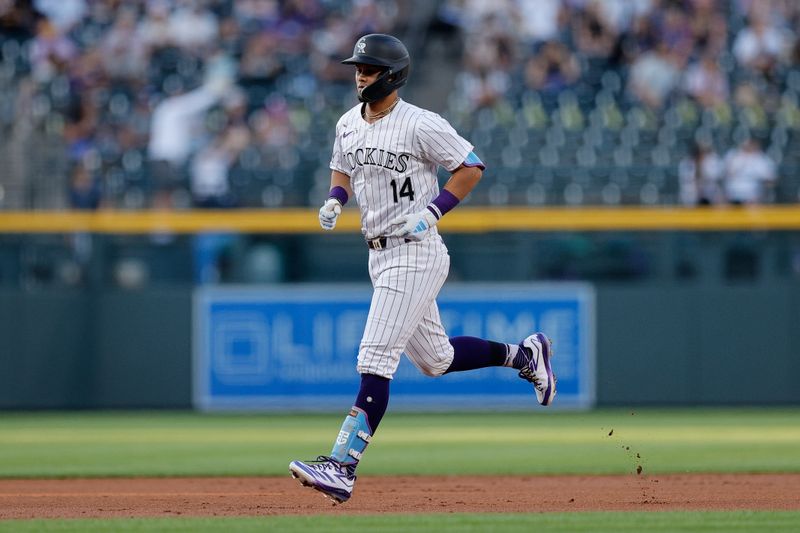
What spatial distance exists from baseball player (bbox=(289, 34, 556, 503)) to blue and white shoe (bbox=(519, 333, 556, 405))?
645mm

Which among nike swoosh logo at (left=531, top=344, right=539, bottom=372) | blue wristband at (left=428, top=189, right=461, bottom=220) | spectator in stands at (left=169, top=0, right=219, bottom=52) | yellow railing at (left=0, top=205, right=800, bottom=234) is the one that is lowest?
nike swoosh logo at (left=531, top=344, right=539, bottom=372)

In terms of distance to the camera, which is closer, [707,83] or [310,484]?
[310,484]

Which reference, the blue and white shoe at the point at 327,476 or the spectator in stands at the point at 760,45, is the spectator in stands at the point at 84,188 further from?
the blue and white shoe at the point at 327,476

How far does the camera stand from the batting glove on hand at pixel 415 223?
621 centimetres

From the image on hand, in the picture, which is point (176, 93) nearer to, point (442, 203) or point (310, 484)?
point (442, 203)

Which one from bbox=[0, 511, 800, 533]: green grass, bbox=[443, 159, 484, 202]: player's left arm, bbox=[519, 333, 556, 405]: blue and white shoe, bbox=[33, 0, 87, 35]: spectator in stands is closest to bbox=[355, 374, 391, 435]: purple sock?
bbox=[0, 511, 800, 533]: green grass

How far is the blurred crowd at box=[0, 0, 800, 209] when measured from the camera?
13.5 meters

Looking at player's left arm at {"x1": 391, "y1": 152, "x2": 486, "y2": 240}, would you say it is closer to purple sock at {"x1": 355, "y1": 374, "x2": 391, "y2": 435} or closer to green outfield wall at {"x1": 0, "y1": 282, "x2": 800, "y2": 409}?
purple sock at {"x1": 355, "y1": 374, "x2": 391, "y2": 435}

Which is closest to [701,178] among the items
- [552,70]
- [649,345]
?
[649,345]

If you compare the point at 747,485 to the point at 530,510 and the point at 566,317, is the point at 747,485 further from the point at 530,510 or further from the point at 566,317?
the point at 566,317

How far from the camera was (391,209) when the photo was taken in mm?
6371

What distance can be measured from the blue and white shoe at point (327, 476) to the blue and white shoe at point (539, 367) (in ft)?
4.32

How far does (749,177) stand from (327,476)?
27.2 ft

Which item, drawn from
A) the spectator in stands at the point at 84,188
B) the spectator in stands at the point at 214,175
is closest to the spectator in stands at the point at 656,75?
the spectator in stands at the point at 214,175
